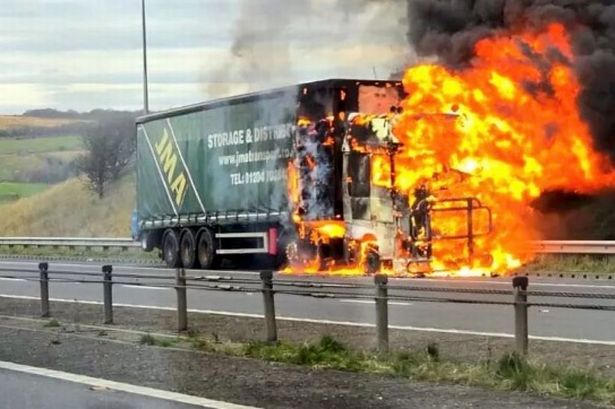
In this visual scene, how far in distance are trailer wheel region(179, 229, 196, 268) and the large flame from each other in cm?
853

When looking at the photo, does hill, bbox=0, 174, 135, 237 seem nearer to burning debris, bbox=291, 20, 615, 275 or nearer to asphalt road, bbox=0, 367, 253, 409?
burning debris, bbox=291, 20, 615, 275

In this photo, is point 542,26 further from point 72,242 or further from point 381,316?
point 72,242

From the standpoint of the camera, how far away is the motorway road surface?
14547 mm

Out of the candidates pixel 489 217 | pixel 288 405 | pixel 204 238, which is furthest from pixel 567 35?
pixel 288 405

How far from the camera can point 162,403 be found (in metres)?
9.28

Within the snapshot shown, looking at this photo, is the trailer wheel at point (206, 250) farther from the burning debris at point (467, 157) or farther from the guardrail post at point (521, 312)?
the guardrail post at point (521, 312)

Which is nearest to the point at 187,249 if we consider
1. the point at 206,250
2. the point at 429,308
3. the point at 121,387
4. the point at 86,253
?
the point at 206,250

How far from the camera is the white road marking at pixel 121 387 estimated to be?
9203 mm

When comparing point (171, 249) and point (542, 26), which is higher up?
point (542, 26)

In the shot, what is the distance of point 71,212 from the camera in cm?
5331

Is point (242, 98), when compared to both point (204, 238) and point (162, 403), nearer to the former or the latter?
point (204, 238)

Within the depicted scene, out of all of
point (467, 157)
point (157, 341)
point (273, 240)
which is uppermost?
point (467, 157)

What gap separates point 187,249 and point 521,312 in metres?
20.3

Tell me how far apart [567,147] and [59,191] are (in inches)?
1399
